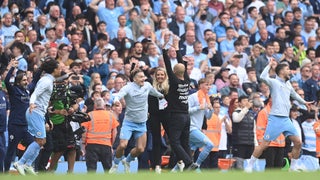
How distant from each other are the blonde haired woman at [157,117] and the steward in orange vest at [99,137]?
1.08 m

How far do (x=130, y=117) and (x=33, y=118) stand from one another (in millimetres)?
2048

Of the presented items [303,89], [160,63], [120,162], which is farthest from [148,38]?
[120,162]

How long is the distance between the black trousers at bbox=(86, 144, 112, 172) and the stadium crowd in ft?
0.08

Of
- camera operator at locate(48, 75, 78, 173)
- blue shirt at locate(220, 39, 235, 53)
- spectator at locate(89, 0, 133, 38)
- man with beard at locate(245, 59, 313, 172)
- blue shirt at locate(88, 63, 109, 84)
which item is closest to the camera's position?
camera operator at locate(48, 75, 78, 173)

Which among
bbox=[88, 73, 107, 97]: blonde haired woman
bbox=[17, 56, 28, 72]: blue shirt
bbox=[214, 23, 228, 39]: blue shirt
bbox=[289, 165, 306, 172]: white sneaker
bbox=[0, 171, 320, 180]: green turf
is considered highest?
bbox=[214, 23, 228, 39]: blue shirt

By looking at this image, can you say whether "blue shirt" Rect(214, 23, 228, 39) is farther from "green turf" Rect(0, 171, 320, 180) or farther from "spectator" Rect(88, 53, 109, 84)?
"green turf" Rect(0, 171, 320, 180)

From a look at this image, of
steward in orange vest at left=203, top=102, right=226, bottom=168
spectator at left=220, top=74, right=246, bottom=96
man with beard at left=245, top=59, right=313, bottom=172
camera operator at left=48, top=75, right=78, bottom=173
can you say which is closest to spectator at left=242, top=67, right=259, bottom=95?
spectator at left=220, top=74, right=246, bottom=96

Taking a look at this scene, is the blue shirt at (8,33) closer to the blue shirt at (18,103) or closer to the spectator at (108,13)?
the spectator at (108,13)

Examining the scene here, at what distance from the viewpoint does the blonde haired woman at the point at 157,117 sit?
2238cm

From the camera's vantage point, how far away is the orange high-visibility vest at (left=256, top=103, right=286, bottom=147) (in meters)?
24.0

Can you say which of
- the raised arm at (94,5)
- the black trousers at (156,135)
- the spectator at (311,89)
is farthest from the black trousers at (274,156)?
the raised arm at (94,5)

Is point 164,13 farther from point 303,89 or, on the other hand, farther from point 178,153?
point 178,153

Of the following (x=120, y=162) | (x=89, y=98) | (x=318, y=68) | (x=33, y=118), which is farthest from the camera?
(x=318, y=68)

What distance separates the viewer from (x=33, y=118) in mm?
20750
